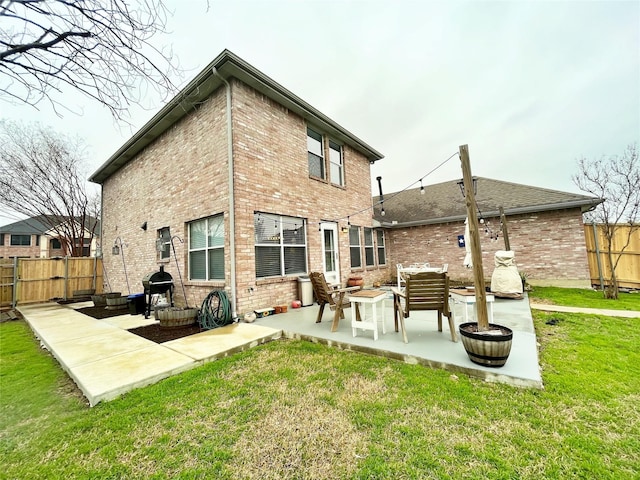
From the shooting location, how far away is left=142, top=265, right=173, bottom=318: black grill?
645 cm

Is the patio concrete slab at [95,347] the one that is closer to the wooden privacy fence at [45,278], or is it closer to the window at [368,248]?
the window at [368,248]

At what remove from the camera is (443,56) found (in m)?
8.59

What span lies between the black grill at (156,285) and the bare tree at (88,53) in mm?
4929

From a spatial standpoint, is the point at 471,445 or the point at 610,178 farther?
the point at 610,178

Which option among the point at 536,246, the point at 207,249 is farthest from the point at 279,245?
the point at 536,246

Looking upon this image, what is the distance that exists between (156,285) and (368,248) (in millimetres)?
7871

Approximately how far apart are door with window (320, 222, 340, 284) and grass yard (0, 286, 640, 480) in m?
5.01

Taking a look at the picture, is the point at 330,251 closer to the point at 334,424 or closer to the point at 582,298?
the point at 334,424

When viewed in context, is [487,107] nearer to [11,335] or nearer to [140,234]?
[140,234]

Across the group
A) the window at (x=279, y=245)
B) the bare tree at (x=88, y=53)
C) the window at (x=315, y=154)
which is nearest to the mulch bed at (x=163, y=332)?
the window at (x=279, y=245)

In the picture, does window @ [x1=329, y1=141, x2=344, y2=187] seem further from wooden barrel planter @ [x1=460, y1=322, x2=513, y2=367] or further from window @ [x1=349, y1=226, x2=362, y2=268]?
wooden barrel planter @ [x1=460, y1=322, x2=513, y2=367]

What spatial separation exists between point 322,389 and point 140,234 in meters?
9.67

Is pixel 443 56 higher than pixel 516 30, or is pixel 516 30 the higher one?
pixel 443 56

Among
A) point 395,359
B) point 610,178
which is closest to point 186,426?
point 395,359
